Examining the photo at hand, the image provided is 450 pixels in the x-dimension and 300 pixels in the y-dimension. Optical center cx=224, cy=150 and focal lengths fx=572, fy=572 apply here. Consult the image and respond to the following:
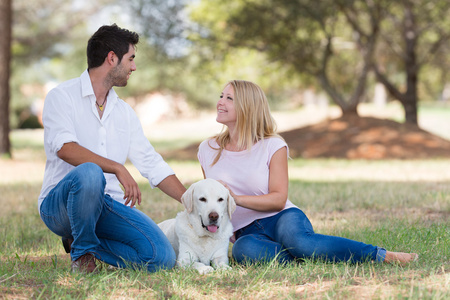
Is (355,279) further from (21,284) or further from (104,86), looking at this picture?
(104,86)

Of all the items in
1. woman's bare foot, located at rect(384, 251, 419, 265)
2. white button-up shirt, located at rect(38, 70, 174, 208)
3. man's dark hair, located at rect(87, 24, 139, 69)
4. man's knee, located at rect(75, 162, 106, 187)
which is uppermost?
man's dark hair, located at rect(87, 24, 139, 69)

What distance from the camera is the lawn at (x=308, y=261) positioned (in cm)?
333

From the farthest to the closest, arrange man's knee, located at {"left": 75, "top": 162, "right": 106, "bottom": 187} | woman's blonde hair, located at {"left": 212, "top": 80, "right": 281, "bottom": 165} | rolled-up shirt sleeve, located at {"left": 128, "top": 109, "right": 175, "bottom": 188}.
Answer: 1. woman's blonde hair, located at {"left": 212, "top": 80, "right": 281, "bottom": 165}
2. rolled-up shirt sleeve, located at {"left": 128, "top": 109, "right": 175, "bottom": 188}
3. man's knee, located at {"left": 75, "top": 162, "right": 106, "bottom": 187}

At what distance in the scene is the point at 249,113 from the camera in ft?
15.9

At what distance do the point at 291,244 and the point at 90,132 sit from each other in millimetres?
1772

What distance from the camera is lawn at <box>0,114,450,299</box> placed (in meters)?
3.33

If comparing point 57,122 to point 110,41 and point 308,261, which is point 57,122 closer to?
point 110,41

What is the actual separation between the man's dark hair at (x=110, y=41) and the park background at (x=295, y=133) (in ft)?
4.30

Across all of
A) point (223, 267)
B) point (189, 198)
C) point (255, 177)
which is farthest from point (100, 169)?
point (255, 177)

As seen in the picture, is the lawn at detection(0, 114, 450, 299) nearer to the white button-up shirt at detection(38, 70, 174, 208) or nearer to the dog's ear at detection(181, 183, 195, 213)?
the dog's ear at detection(181, 183, 195, 213)

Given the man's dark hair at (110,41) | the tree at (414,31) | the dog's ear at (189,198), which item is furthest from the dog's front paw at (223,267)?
the tree at (414,31)

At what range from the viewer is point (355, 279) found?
3568 millimetres

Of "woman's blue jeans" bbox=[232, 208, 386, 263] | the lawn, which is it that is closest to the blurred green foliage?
the lawn

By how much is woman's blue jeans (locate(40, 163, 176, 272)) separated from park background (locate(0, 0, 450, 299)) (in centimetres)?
20
